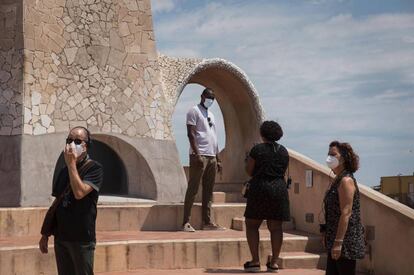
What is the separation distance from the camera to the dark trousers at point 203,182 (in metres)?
8.48

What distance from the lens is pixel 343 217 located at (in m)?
4.69

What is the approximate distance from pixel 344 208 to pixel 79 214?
6.62ft

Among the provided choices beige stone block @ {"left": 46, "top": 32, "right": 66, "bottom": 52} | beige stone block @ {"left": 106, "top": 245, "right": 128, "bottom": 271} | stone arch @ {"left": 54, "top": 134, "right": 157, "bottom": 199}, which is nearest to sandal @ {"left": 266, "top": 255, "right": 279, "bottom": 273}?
beige stone block @ {"left": 106, "top": 245, "right": 128, "bottom": 271}

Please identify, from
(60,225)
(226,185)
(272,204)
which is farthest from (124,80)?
(60,225)

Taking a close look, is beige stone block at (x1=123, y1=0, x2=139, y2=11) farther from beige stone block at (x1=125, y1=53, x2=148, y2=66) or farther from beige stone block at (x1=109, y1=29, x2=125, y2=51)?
beige stone block at (x1=125, y1=53, x2=148, y2=66)

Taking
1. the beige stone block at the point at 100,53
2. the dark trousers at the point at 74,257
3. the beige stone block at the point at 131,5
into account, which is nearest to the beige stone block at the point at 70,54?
the beige stone block at the point at 100,53

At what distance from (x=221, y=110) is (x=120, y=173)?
4.08 metres

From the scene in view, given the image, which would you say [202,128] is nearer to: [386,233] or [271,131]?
[271,131]

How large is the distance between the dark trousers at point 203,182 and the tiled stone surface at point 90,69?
295cm

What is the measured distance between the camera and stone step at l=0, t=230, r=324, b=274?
6863mm

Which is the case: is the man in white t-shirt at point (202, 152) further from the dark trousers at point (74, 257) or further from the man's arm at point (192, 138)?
the dark trousers at point (74, 257)

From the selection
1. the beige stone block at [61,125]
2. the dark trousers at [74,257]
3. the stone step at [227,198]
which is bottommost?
the dark trousers at [74,257]

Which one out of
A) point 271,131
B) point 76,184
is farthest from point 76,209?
point 271,131

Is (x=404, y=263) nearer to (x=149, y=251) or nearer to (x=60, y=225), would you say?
(x=149, y=251)
